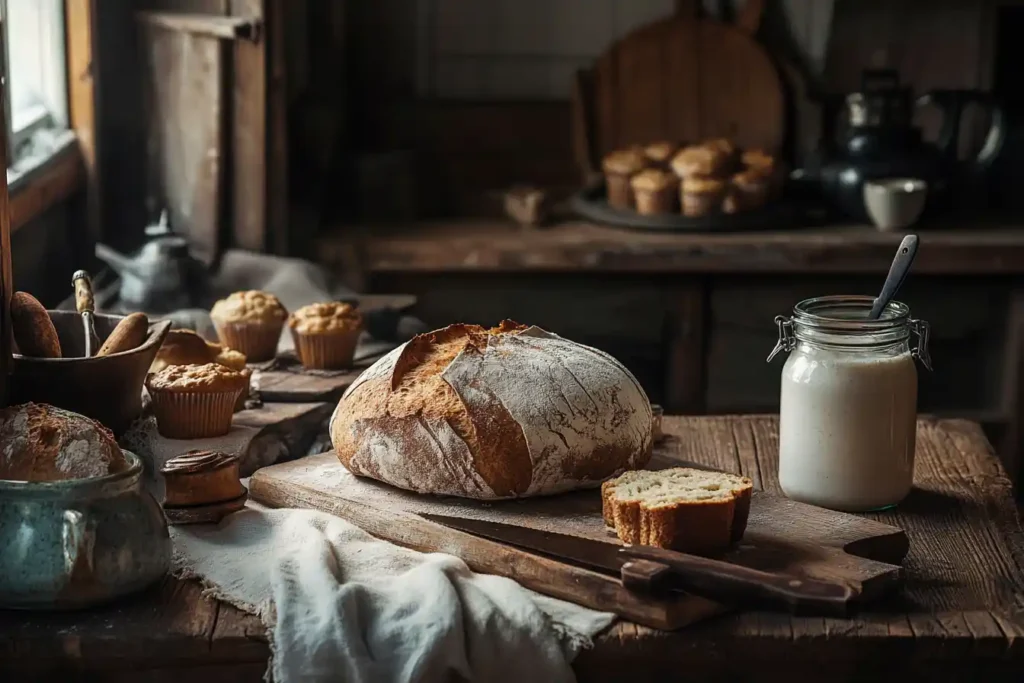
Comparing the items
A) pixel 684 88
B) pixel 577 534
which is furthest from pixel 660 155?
pixel 577 534

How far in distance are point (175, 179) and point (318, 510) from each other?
5.36ft

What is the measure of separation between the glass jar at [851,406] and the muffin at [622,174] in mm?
1795

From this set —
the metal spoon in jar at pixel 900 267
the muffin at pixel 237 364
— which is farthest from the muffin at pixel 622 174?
the metal spoon in jar at pixel 900 267

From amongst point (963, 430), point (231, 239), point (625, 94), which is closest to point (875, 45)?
point (625, 94)

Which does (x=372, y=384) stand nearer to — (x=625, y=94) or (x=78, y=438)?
(x=78, y=438)

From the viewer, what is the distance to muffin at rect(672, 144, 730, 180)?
135 inches

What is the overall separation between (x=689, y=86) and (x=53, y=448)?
262 centimetres

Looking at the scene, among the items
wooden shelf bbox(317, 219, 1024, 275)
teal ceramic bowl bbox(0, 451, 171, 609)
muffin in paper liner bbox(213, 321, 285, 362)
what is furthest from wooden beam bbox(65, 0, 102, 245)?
teal ceramic bowl bbox(0, 451, 171, 609)

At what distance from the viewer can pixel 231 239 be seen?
10.4ft

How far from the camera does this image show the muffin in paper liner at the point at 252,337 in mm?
2357

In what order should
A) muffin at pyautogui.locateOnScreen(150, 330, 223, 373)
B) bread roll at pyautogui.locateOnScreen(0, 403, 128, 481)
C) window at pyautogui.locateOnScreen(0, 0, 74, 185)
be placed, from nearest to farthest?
1. bread roll at pyautogui.locateOnScreen(0, 403, 128, 481)
2. muffin at pyautogui.locateOnScreen(150, 330, 223, 373)
3. window at pyautogui.locateOnScreen(0, 0, 74, 185)

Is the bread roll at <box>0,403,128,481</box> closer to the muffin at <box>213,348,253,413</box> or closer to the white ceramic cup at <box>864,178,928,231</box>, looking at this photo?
the muffin at <box>213,348,253,413</box>

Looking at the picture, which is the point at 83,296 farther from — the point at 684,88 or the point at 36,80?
the point at 684,88

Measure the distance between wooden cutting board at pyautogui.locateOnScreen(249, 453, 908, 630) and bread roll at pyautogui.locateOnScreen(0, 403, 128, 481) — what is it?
10.1 inches
